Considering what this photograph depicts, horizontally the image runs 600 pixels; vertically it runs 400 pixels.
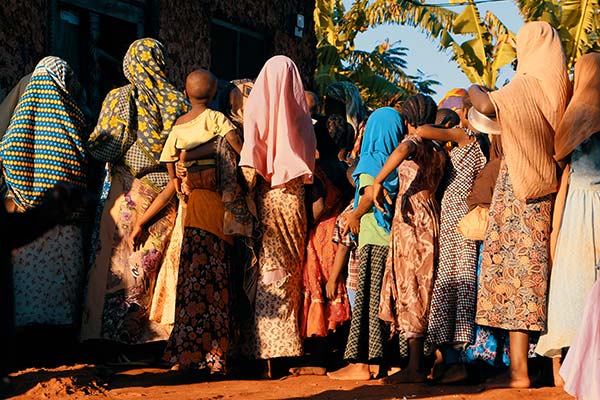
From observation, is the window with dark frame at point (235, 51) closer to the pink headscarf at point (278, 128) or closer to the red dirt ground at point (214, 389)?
the pink headscarf at point (278, 128)

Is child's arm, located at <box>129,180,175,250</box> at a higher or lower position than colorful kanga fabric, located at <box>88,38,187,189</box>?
lower

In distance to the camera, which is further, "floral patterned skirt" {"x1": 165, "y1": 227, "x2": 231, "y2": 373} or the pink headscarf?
the pink headscarf

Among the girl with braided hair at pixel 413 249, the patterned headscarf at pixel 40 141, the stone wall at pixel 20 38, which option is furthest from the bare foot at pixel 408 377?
the stone wall at pixel 20 38

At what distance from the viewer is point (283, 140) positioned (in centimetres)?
712

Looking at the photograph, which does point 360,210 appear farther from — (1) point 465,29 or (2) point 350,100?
(1) point 465,29

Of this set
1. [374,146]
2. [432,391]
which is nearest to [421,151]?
[374,146]

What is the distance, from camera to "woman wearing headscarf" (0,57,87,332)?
743cm

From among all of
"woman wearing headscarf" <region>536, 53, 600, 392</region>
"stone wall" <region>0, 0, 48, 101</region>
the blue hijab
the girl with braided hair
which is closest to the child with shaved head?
the blue hijab

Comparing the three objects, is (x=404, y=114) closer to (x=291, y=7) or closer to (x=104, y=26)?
(x=104, y=26)

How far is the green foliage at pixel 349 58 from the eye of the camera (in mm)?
21344

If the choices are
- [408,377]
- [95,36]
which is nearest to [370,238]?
[408,377]

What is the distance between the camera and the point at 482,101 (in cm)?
634

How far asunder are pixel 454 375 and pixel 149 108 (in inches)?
115

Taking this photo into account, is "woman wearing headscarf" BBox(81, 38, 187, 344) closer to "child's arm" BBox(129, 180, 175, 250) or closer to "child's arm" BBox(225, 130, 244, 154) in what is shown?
"child's arm" BBox(129, 180, 175, 250)
